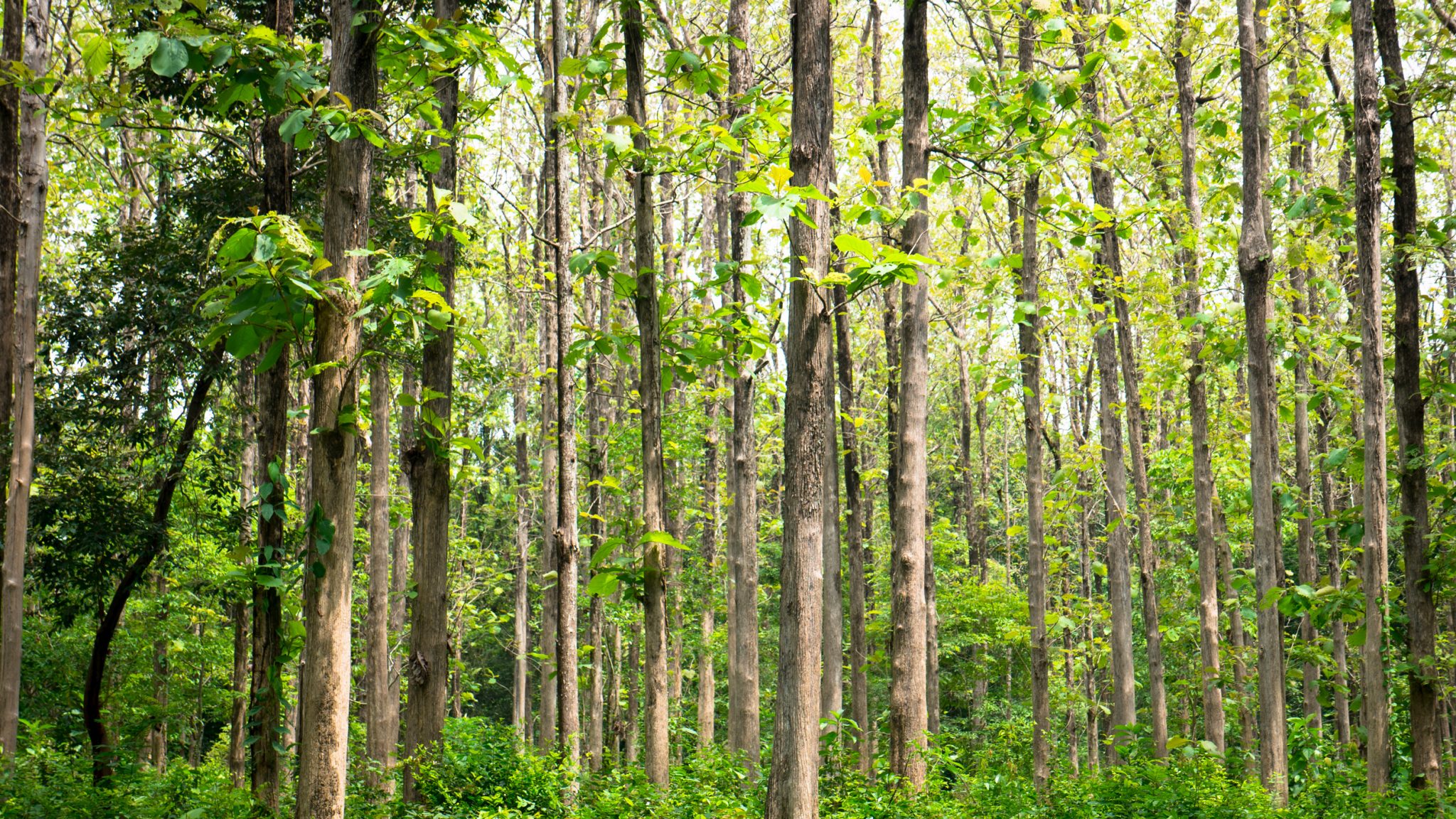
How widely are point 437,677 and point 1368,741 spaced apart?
6.88 m

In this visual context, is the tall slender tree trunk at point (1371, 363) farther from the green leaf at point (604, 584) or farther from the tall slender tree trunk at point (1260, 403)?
the green leaf at point (604, 584)

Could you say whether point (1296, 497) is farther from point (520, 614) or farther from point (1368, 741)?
point (520, 614)

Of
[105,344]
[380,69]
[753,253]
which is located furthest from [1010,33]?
[105,344]

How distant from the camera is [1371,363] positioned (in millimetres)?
6719

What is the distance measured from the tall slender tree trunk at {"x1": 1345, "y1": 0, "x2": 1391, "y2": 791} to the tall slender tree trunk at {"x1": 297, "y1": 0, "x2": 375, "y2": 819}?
21.5ft

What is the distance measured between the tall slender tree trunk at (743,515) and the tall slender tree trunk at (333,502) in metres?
6.12

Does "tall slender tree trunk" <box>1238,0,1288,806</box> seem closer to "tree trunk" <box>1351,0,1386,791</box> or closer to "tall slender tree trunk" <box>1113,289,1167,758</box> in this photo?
"tree trunk" <box>1351,0,1386,791</box>

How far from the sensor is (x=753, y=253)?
12695 millimetres

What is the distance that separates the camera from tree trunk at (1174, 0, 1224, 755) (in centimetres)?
1051

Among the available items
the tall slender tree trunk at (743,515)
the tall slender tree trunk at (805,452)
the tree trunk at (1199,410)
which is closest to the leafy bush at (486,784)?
the tall slender tree trunk at (805,452)

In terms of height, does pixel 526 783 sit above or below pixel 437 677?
below

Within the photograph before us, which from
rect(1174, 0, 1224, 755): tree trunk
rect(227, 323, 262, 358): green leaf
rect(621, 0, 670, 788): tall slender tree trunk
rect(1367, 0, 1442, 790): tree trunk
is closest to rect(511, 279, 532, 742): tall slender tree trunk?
rect(1174, 0, 1224, 755): tree trunk

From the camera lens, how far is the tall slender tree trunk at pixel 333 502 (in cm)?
362

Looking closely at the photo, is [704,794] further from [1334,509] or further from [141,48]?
[1334,509]
